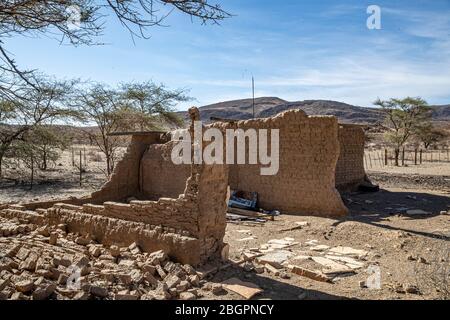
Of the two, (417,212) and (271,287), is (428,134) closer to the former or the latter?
(417,212)

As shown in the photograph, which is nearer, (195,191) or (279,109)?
(195,191)

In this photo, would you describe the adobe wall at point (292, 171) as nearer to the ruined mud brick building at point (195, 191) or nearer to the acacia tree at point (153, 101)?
the ruined mud brick building at point (195, 191)

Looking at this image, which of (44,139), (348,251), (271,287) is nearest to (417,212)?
(348,251)

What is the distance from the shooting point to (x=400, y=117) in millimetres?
30188

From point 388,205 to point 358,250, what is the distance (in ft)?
15.3

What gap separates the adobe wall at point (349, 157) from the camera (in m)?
12.5

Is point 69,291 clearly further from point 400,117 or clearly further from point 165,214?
point 400,117

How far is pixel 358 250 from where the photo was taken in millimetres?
7160

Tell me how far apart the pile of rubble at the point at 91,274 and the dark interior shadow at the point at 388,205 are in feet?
15.4

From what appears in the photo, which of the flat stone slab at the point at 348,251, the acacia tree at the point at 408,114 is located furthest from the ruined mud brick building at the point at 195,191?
the acacia tree at the point at 408,114

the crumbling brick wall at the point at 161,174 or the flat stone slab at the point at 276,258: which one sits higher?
the crumbling brick wall at the point at 161,174

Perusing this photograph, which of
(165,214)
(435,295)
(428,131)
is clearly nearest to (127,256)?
(165,214)

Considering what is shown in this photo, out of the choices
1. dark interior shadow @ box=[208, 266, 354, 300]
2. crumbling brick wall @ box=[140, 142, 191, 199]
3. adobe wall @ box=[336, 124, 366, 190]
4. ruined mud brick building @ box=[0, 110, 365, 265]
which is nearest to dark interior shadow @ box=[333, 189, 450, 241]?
adobe wall @ box=[336, 124, 366, 190]
